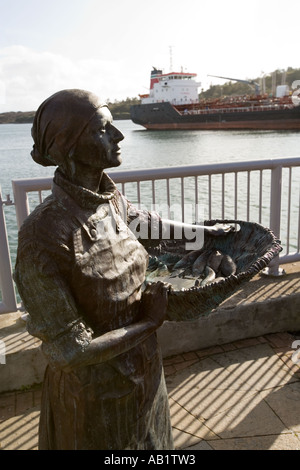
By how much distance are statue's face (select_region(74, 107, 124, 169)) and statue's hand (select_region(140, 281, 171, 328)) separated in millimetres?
503

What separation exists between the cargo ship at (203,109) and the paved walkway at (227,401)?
3220 cm

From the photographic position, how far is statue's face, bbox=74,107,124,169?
4.56 feet

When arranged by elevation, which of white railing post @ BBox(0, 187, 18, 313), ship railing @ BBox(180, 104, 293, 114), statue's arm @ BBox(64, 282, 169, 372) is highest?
ship railing @ BBox(180, 104, 293, 114)

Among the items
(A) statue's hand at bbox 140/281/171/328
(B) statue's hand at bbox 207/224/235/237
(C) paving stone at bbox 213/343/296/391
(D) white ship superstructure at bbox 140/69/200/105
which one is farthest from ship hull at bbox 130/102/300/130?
(A) statue's hand at bbox 140/281/171/328

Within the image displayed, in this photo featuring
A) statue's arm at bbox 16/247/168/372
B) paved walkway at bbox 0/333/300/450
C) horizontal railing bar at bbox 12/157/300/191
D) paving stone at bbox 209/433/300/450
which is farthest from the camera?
horizontal railing bar at bbox 12/157/300/191

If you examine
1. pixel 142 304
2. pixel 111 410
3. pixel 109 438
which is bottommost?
pixel 109 438

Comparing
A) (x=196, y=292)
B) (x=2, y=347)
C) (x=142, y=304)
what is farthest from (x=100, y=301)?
(x=2, y=347)

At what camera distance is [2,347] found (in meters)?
3.35

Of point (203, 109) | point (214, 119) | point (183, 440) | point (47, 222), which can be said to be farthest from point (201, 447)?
point (203, 109)

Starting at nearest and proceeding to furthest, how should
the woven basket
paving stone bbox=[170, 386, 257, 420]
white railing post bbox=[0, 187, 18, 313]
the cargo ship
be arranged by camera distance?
the woven basket, paving stone bbox=[170, 386, 257, 420], white railing post bbox=[0, 187, 18, 313], the cargo ship

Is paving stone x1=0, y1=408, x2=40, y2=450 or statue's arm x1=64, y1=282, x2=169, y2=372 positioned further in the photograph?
paving stone x1=0, y1=408, x2=40, y2=450

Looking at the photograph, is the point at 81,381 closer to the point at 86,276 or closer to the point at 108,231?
the point at 86,276

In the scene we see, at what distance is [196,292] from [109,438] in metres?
0.64

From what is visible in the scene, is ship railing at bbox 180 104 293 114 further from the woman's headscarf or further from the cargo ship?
the woman's headscarf
